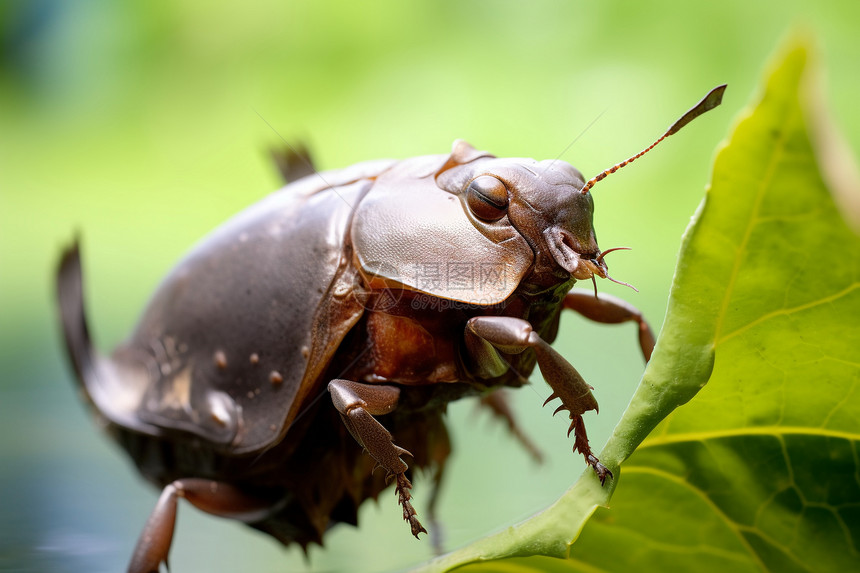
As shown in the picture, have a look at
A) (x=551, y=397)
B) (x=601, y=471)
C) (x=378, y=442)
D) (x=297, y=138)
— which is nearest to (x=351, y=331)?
(x=378, y=442)

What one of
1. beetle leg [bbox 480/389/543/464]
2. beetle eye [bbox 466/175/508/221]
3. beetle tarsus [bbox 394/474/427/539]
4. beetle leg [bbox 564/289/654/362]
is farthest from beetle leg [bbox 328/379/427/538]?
beetle leg [bbox 480/389/543/464]

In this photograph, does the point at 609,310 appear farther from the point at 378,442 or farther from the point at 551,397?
the point at 378,442

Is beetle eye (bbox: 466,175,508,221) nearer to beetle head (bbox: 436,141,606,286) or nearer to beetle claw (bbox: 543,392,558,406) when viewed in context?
beetle head (bbox: 436,141,606,286)

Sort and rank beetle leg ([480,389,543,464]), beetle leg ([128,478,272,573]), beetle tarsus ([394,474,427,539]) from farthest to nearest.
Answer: beetle leg ([480,389,543,464]) → beetle leg ([128,478,272,573]) → beetle tarsus ([394,474,427,539])

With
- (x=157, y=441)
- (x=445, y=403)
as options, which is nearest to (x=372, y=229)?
(x=445, y=403)

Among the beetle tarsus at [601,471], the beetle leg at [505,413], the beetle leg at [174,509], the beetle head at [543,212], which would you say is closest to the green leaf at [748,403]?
the beetle tarsus at [601,471]

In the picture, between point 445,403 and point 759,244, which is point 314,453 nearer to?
point 445,403
